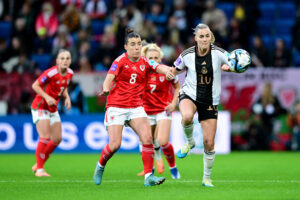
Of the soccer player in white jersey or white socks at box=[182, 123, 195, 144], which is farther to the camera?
white socks at box=[182, 123, 195, 144]

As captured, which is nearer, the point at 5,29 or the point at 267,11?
the point at 5,29

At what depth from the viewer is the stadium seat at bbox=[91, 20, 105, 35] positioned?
68.7 ft

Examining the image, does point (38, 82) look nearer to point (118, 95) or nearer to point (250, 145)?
point (118, 95)

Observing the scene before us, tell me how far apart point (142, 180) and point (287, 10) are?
43.4 ft

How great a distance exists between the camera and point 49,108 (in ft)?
38.4

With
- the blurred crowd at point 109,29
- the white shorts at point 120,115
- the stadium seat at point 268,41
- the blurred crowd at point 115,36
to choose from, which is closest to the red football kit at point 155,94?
the white shorts at point 120,115

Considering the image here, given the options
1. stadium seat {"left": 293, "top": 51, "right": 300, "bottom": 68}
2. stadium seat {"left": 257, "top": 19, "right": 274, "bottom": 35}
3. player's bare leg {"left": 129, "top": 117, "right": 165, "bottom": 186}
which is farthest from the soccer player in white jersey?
stadium seat {"left": 257, "top": 19, "right": 274, "bottom": 35}

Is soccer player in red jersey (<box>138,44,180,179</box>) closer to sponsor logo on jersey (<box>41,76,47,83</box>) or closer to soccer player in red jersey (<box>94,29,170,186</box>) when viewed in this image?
sponsor logo on jersey (<box>41,76,47,83</box>)

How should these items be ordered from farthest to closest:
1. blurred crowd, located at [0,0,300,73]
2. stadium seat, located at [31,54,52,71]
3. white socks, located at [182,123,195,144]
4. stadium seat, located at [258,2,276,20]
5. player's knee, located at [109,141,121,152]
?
stadium seat, located at [258,2,276,20] → stadium seat, located at [31,54,52,71] → blurred crowd, located at [0,0,300,73] → white socks, located at [182,123,195,144] → player's knee, located at [109,141,121,152]

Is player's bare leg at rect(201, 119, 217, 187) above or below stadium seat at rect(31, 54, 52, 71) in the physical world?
below

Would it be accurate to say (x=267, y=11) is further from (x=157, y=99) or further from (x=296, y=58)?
(x=157, y=99)

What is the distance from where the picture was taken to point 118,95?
9.16 metres

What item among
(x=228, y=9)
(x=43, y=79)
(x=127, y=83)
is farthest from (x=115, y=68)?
(x=228, y=9)

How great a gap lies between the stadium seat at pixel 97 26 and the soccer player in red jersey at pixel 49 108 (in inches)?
368
